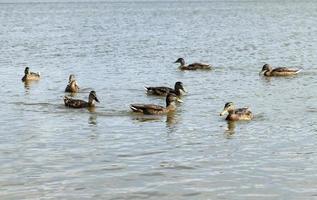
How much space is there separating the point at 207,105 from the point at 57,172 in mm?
9294

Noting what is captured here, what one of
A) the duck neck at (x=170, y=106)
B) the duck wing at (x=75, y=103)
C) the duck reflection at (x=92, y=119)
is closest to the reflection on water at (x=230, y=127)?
the duck neck at (x=170, y=106)

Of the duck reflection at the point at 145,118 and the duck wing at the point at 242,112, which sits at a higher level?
the duck wing at the point at 242,112

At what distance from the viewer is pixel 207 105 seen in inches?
896

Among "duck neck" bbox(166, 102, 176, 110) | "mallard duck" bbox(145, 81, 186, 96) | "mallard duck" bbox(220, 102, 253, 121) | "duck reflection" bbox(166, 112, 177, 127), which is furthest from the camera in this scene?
"mallard duck" bbox(145, 81, 186, 96)

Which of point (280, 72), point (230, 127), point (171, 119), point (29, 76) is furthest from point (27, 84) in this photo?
point (230, 127)

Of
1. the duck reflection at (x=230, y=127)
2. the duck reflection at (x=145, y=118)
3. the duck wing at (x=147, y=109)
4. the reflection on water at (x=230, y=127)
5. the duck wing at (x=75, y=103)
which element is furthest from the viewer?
the duck wing at (x=75, y=103)

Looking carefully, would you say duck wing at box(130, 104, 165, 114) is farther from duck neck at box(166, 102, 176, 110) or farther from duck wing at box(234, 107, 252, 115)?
duck wing at box(234, 107, 252, 115)

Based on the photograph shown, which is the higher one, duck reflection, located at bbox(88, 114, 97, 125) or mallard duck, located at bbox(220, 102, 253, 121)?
mallard duck, located at bbox(220, 102, 253, 121)

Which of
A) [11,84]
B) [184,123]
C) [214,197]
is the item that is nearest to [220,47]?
[11,84]

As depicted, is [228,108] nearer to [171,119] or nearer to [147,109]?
[171,119]

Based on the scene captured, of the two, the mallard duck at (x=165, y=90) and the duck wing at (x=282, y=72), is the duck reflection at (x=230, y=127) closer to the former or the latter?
the mallard duck at (x=165, y=90)

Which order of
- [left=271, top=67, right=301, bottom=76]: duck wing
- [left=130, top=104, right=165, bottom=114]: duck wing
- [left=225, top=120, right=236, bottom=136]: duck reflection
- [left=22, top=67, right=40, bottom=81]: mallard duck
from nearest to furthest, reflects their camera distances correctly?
[left=225, top=120, right=236, bottom=136]: duck reflection < [left=130, top=104, right=165, bottom=114]: duck wing < [left=22, top=67, right=40, bottom=81]: mallard duck < [left=271, top=67, right=301, bottom=76]: duck wing

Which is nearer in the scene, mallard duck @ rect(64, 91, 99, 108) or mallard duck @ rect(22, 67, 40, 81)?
mallard duck @ rect(64, 91, 99, 108)

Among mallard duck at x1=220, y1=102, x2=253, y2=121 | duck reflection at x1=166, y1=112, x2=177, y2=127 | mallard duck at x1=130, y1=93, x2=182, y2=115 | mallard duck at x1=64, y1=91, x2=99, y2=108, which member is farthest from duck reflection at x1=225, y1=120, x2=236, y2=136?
mallard duck at x1=64, y1=91, x2=99, y2=108
